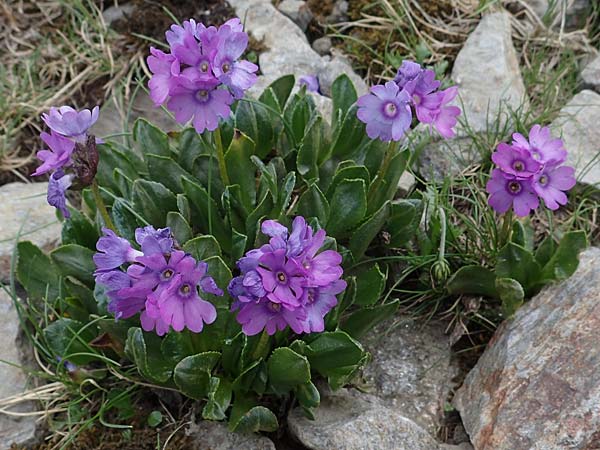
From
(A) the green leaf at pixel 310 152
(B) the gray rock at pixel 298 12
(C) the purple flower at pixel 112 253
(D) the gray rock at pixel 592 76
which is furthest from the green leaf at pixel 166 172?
(D) the gray rock at pixel 592 76

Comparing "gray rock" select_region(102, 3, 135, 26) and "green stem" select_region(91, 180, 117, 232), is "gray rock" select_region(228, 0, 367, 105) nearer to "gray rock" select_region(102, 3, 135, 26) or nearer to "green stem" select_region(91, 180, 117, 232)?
"gray rock" select_region(102, 3, 135, 26)

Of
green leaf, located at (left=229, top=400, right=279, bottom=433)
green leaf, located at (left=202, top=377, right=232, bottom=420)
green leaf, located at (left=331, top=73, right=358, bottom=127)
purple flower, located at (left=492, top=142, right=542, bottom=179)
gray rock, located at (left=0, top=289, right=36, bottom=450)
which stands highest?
purple flower, located at (left=492, top=142, right=542, bottom=179)

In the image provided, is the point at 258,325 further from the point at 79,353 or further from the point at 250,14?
the point at 250,14

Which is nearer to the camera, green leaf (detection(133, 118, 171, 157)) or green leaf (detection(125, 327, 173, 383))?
green leaf (detection(125, 327, 173, 383))

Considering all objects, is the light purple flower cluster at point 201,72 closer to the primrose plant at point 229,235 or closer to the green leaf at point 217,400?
the primrose plant at point 229,235

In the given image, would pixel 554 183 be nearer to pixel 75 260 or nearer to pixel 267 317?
pixel 267 317

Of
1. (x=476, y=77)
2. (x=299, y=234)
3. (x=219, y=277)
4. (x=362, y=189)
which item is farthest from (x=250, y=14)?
(x=299, y=234)

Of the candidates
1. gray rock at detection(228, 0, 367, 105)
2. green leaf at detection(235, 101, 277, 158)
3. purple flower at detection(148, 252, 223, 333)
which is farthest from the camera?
gray rock at detection(228, 0, 367, 105)

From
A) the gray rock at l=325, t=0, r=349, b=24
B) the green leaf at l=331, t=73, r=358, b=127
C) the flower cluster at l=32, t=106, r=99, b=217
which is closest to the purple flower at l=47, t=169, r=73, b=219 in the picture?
the flower cluster at l=32, t=106, r=99, b=217
